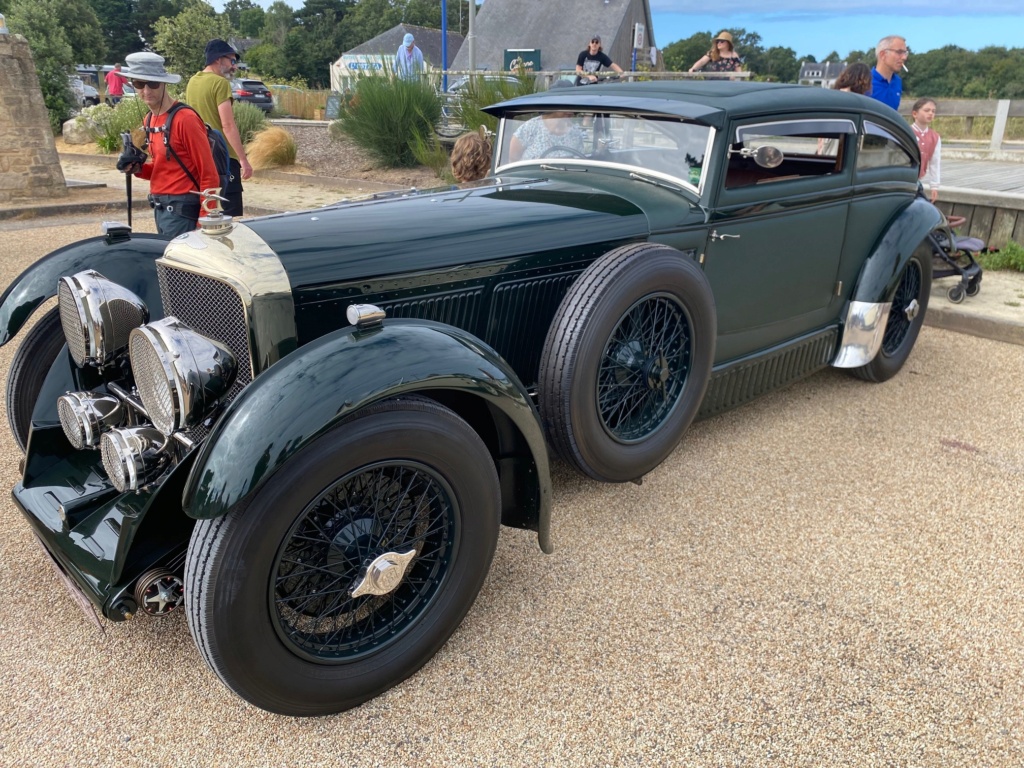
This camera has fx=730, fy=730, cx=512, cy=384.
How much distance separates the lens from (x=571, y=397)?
8.52 ft

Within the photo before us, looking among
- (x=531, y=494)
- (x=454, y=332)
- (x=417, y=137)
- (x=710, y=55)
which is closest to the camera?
(x=454, y=332)

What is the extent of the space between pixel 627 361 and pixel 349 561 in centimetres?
139

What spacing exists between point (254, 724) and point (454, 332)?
121 centimetres

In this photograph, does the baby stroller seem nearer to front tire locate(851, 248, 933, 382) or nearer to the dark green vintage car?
front tire locate(851, 248, 933, 382)

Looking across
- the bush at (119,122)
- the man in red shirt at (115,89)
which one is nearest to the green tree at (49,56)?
the man in red shirt at (115,89)

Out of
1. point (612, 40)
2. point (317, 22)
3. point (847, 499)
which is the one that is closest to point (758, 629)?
point (847, 499)

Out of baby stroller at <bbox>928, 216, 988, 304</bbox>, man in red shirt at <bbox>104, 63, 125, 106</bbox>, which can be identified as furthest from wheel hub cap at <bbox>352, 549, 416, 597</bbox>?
man in red shirt at <bbox>104, 63, 125, 106</bbox>

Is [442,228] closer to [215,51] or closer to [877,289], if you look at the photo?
[877,289]

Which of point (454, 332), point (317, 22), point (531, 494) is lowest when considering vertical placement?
point (531, 494)

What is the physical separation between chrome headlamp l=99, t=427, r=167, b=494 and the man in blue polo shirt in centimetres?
582

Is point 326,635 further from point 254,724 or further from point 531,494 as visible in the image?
point 531,494

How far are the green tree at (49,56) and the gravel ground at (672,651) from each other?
18297 mm

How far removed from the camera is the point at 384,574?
1.99 meters

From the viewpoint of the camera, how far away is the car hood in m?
2.36
